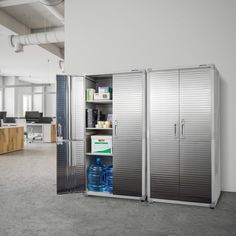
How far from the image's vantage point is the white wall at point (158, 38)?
14.4ft

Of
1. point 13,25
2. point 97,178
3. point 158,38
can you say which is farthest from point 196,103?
point 13,25

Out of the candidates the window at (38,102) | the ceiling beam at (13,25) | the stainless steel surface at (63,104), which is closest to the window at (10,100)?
the window at (38,102)

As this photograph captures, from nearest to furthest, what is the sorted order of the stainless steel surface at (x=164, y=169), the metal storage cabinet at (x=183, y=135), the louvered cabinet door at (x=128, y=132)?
the metal storage cabinet at (x=183, y=135) < the stainless steel surface at (x=164, y=169) < the louvered cabinet door at (x=128, y=132)

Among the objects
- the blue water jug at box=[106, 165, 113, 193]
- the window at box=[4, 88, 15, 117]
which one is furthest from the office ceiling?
the blue water jug at box=[106, 165, 113, 193]

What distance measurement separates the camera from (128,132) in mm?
4062

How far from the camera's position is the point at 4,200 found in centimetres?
403

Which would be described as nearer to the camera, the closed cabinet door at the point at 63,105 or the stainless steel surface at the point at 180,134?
the stainless steel surface at the point at 180,134

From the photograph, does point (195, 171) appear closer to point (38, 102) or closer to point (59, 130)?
point (59, 130)

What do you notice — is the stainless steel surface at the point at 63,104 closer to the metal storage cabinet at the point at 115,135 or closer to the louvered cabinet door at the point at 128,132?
the metal storage cabinet at the point at 115,135

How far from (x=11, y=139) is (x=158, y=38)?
6908 mm

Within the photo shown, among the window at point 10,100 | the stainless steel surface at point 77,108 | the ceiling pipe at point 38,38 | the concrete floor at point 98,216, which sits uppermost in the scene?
the ceiling pipe at point 38,38

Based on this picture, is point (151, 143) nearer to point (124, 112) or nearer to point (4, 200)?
point (124, 112)

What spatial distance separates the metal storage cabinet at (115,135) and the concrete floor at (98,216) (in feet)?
0.74

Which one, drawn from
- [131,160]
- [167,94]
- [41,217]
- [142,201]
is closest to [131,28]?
[167,94]
